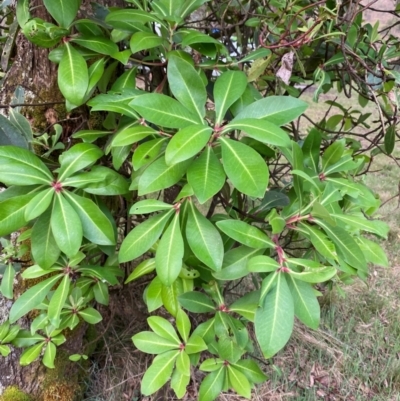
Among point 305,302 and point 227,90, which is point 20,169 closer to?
point 227,90

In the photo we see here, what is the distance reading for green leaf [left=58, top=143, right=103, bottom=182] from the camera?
0.72m

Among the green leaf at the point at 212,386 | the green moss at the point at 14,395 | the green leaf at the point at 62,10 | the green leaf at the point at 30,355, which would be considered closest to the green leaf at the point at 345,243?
the green leaf at the point at 212,386

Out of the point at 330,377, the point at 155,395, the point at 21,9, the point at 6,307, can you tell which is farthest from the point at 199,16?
the point at 330,377

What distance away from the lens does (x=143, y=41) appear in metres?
0.69

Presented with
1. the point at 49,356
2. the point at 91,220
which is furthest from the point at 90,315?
the point at 91,220

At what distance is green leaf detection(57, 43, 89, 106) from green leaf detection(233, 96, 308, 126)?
29 cm

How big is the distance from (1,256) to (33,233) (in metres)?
0.37

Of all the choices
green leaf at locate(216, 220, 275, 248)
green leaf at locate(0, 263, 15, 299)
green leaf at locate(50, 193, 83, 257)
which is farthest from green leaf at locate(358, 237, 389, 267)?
green leaf at locate(0, 263, 15, 299)

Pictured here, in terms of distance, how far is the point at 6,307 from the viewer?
1.17 metres

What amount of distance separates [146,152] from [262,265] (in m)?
0.28

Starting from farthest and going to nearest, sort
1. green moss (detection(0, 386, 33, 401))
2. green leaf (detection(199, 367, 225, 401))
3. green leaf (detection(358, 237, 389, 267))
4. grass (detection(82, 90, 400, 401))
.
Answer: grass (detection(82, 90, 400, 401)) → green moss (detection(0, 386, 33, 401)) → green leaf (detection(199, 367, 225, 401)) → green leaf (detection(358, 237, 389, 267))

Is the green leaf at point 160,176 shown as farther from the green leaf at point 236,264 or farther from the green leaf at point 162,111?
the green leaf at point 236,264

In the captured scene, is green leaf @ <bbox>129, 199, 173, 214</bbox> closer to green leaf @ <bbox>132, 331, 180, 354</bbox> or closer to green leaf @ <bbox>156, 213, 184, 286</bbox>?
green leaf @ <bbox>156, 213, 184, 286</bbox>

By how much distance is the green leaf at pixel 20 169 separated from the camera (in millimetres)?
658
